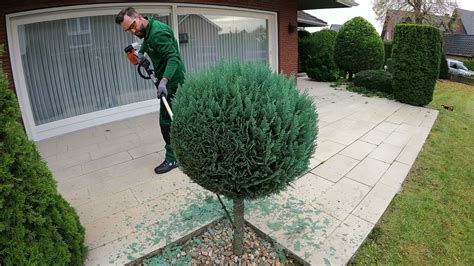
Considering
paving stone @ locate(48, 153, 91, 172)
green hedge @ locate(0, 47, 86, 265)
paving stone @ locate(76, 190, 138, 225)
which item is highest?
green hedge @ locate(0, 47, 86, 265)

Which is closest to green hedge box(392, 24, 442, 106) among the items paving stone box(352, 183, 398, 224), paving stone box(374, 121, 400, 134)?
paving stone box(374, 121, 400, 134)

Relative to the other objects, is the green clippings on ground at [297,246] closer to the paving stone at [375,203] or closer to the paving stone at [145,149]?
the paving stone at [375,203]

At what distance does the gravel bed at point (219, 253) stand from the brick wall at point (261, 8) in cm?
417

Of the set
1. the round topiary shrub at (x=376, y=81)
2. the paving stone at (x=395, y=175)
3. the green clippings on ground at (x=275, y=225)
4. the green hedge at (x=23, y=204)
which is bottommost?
the paving stone at (x=395, y=175)

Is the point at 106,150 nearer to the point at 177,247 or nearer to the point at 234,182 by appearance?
the point at 177,247

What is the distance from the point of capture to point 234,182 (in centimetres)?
177

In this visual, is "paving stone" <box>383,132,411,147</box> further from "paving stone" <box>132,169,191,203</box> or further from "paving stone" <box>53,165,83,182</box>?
"paving stone" <box>53,165,83,182</box>

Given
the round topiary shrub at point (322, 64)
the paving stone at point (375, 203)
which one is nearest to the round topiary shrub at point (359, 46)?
the round topiary shrub at point (322, 64)

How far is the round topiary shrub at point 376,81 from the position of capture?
845 cm

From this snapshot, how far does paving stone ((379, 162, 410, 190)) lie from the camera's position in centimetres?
333

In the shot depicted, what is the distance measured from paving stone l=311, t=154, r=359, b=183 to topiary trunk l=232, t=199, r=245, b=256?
160 cm


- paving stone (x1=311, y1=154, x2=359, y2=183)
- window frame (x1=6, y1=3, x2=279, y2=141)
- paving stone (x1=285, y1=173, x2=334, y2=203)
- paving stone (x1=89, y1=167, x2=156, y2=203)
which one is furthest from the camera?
window frame (x1=6, y1=3, x2=279, y2=141)

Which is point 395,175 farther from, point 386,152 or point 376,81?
point 376,81

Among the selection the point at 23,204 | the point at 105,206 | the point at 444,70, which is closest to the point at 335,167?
the point at 105,206
